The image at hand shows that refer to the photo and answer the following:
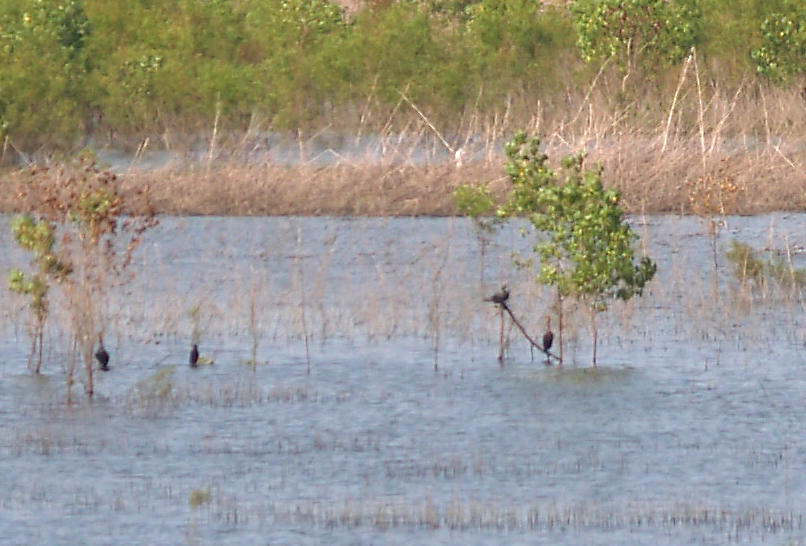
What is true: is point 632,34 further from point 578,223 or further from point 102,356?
point 102,356

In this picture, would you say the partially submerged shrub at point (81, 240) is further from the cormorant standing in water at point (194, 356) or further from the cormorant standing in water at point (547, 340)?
the cormorant standing in water at point (547, 340)

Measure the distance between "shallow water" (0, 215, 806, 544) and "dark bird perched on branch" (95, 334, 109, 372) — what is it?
61 mm

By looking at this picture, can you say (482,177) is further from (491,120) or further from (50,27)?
(50,27)

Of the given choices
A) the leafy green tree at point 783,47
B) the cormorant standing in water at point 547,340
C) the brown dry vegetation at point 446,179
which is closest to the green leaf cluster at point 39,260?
the cormorant standing in water at point 547,340

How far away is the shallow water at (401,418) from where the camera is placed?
821cm

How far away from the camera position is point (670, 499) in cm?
856

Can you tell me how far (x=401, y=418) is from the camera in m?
10.6

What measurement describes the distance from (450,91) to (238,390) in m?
15.8

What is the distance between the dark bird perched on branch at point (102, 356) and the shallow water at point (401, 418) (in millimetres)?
61

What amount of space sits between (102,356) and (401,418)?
2.31m

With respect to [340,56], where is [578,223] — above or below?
below

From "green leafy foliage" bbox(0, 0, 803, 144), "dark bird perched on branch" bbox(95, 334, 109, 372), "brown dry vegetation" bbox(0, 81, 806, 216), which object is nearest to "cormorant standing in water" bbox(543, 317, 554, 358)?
"dark bird perched on branch" bbox(95, 334, 109, 372)

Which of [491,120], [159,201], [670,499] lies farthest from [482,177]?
[670,499]

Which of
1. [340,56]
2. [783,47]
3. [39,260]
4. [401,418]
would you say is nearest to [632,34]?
[783,47]
